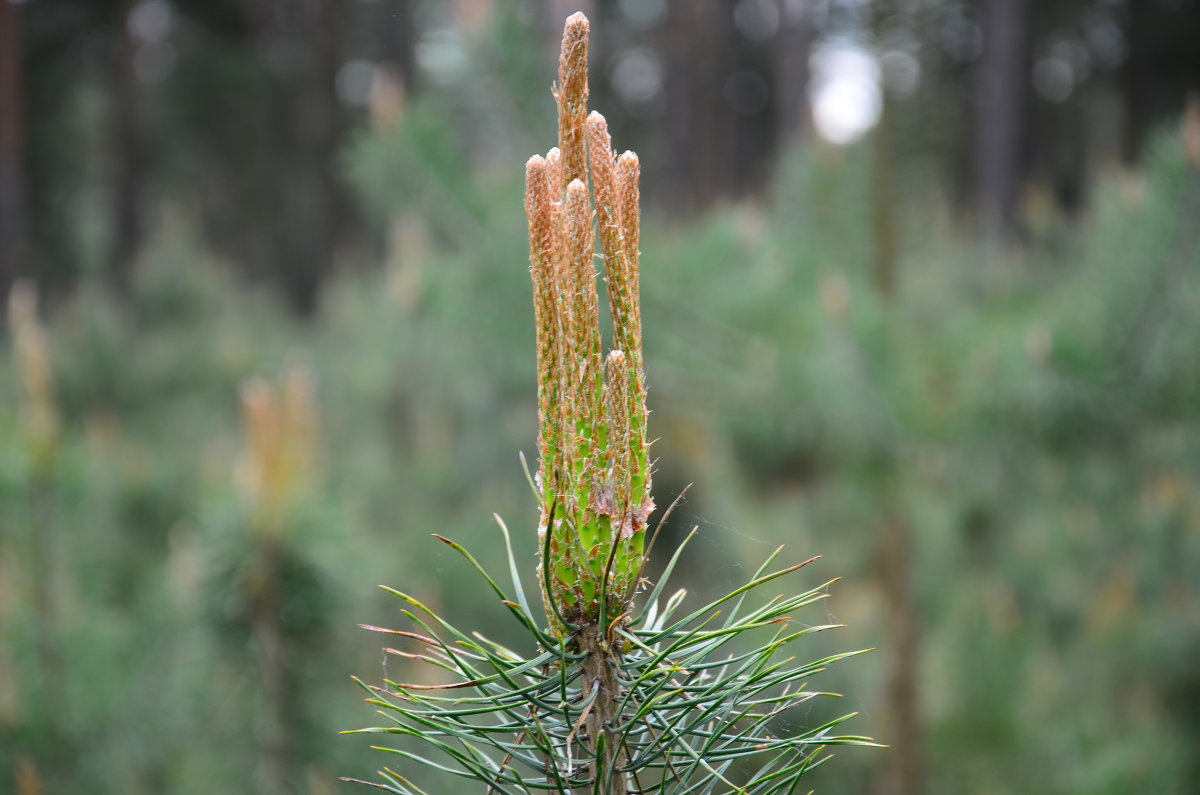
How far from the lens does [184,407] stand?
17.8ft

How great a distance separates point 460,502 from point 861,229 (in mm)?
2563

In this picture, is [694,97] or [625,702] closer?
[625,702]

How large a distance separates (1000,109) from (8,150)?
6.44m

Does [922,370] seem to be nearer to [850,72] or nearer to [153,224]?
[850,72]

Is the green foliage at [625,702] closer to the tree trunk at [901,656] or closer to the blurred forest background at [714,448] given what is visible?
the blurred forest background at [714,448]

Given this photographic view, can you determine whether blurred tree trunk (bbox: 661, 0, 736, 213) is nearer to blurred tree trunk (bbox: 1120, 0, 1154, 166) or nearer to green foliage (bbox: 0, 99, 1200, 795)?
green foliage (bbox: 0, 99, 1200, 795)

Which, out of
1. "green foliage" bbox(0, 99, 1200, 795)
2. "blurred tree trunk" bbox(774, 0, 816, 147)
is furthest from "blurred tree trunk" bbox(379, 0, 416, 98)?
"green foliage" bbox(0, 99, 1200, 795)

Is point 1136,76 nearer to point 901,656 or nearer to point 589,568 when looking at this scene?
point 901,656

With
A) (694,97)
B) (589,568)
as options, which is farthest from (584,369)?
(694,97)

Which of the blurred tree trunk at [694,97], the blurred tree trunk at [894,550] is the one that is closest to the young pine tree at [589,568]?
the blurred tree trunk at [894,550]

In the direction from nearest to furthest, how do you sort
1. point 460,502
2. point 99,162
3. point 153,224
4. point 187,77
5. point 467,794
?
point 467,794 < point 460,502 < point 187,77 < point 99,162 < point 153,224

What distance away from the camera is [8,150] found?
489 centimetres

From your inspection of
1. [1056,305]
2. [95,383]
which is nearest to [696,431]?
[1056,305]

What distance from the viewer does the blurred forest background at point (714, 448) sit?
174 cm
